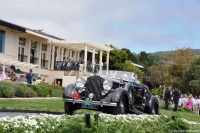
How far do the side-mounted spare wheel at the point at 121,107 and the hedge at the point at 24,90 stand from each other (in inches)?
454

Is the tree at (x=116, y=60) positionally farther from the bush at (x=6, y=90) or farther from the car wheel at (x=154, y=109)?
the car wheel at (x=154, y=109)

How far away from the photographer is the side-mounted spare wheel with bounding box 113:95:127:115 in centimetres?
1352

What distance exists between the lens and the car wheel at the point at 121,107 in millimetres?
13516

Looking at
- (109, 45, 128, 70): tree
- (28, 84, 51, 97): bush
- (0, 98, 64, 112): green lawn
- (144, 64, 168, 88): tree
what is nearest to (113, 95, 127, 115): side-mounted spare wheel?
(0, 98, 64, 112): green lawn

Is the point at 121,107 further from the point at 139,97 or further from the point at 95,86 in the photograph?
the point at 139,97

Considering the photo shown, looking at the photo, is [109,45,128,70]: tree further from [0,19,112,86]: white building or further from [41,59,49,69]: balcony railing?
[41,59,49,69]: balcony railing

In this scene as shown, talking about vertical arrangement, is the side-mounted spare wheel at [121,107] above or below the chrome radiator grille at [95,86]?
below

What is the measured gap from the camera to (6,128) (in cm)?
642

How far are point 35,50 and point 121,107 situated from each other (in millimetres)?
35526

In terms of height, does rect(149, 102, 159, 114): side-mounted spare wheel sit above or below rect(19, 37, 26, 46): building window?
below

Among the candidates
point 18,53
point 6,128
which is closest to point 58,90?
point 18,53

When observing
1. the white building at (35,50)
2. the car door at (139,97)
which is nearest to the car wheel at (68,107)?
the car door at (139,97)

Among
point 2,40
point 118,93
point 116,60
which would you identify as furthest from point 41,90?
point 116,60

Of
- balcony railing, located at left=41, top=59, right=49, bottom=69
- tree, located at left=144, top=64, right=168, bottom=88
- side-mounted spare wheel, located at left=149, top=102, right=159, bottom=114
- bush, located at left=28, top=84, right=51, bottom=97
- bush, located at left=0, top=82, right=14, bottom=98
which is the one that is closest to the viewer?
side-mounted spare wheel, located at left=149, top=102, right=159, bottom=114
